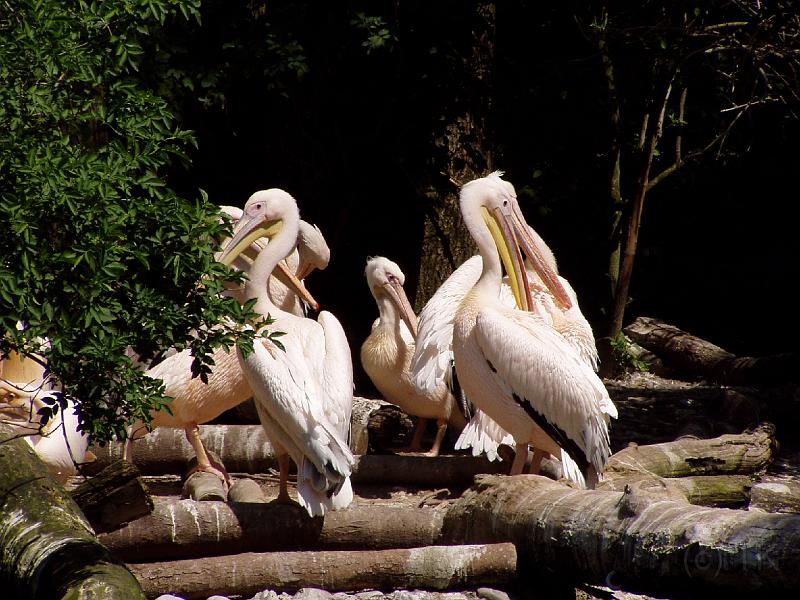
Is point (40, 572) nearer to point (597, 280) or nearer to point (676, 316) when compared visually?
point (597, 280)

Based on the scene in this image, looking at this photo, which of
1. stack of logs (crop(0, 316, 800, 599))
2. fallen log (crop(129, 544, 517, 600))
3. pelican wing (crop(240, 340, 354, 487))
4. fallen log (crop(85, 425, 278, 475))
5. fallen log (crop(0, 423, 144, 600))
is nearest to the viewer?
fallen log (crop(0, 423, 144, 600))

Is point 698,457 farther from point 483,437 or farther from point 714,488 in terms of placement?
point 483,437

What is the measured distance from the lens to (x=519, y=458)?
18.8 ft

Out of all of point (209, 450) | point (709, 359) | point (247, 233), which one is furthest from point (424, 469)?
point (709, 359)

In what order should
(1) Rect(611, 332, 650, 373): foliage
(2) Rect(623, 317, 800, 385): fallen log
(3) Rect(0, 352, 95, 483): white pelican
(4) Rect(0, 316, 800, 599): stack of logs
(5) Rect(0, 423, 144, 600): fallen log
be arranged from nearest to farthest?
(5) Rect(0, 423, 144, 600): fallen log < (4) Rect(0, 316, 800, 599): stack of logs < (3) Rect(0, 352, 95, 483): white pelican < (2) Rect(623, 317, 800, 385): fallen log < (1) Rect(611, 332, 650, 373): foliage

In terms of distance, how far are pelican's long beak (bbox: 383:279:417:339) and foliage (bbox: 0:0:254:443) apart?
12.1 feet

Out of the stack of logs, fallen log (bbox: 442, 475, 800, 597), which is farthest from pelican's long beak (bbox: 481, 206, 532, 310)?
fallen log (bbox: 442, 475, 800, 597)

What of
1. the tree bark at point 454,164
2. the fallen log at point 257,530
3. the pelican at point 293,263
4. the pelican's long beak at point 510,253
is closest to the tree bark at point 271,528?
the fallen log at point 257,530

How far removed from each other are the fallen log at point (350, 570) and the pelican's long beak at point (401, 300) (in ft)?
9.83

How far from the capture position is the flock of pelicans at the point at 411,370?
5.05 meters

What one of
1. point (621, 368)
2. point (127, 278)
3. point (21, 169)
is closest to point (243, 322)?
point (127, 278)

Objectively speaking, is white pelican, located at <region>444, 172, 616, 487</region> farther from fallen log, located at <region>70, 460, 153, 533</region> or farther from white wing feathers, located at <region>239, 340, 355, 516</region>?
fallen log, located at <region>70, 460, 153, 533</region>

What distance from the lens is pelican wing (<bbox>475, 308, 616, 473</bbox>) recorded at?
5340mm

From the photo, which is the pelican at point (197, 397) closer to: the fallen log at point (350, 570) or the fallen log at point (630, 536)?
the fallen log at point (350, 570)
